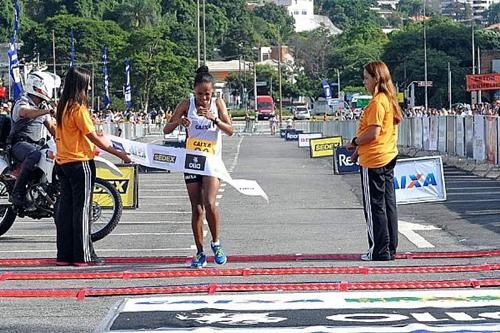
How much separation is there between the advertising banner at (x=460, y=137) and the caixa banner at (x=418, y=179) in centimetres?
1376

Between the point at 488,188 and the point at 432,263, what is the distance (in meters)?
11.3

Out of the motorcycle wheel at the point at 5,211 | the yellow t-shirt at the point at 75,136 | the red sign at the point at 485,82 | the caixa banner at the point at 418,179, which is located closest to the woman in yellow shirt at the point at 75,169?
the yellow t-shirt at the point at 75,136

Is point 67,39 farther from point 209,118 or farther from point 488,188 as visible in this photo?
point 209,118

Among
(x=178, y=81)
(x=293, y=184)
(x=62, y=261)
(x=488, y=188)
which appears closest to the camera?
(x=62, y=261)

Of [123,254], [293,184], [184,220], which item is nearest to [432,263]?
[123,254]

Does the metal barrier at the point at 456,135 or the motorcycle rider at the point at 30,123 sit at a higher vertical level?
the motorcycle rider at the point at 30,123

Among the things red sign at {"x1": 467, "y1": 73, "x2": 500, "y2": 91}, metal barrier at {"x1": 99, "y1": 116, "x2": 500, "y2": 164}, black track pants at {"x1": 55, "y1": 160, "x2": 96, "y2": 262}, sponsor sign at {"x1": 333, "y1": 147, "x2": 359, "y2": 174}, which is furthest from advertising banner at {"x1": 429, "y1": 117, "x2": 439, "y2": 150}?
black track pants at {"x1": 55, "y1": 160, "x2": 96, "y2": 262}

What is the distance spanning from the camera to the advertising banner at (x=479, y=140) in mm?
28125

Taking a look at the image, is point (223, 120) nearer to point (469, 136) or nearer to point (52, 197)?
point (52, 197)

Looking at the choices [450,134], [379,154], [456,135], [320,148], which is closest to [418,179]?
[379,154]

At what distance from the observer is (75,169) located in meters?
11.2

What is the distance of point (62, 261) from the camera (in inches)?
440

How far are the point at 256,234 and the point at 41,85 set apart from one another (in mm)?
3263

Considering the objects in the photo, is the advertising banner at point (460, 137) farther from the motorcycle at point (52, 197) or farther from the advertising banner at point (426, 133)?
the motorcycle at point (52, 197)
